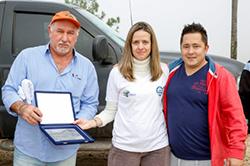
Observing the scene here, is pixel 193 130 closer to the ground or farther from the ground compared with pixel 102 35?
closer to the ground

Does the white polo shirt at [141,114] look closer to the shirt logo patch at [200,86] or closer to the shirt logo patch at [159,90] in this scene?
the shirt logo patch at [159,90]

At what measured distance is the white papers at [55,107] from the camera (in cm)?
288

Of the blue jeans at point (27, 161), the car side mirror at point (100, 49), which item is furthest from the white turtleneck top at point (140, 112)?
the car side mirror at point (100, 49)

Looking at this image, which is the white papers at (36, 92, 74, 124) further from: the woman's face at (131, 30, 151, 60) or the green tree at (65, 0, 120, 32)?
the green tree at (65, 0, 120, 32)

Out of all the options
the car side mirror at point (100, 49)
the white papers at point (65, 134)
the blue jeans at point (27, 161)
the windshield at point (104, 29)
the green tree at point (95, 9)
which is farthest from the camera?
the green tree at point (95, 9)

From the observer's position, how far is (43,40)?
4961 mm

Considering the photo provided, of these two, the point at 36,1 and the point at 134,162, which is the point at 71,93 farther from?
the point at 36,1

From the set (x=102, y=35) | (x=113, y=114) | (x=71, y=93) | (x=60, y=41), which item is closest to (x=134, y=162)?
(x=113, y=114)

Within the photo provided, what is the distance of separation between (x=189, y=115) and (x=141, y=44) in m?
0.59

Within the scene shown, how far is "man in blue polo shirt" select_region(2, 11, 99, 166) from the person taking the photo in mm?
2914

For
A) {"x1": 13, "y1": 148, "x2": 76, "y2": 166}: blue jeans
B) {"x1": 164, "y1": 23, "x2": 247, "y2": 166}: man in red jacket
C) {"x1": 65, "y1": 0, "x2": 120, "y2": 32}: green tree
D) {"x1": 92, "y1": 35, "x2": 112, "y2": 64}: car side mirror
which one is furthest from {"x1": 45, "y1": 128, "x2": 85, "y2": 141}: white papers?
{"x1": 65, "y1": 0, "x2": 120, "y2": 32}: green tree

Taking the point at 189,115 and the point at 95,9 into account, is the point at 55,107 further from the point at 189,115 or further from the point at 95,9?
the point at 95,9

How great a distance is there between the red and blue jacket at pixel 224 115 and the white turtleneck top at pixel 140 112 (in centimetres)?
36

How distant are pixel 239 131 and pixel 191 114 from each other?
0.33 m
